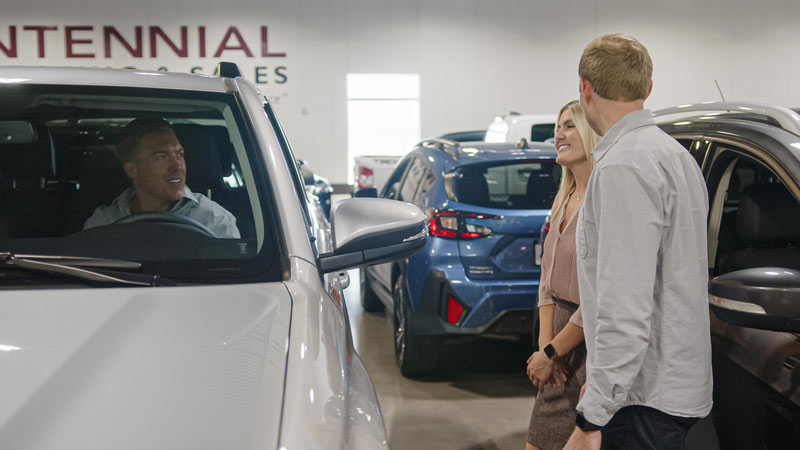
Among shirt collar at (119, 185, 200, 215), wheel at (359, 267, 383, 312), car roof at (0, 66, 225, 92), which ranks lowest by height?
wheel at (359, 267, 383, 312)

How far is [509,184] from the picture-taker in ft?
14.7

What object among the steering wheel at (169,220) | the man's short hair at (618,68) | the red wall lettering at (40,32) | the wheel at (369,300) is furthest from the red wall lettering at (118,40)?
the man's short hair at (618,68)

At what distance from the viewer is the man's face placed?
2023 mm

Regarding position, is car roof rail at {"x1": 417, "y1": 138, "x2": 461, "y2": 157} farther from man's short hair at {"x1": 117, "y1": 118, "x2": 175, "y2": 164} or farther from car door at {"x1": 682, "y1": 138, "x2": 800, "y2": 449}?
man's short hair at {"x1": 117, "y1": 118, "x2": 175, "y2": 164}

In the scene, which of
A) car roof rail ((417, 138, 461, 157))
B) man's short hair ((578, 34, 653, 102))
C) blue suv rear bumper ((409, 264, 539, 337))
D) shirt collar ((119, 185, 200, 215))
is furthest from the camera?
car roof rail ((417, 138, 461, 157))

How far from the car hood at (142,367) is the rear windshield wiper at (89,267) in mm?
47

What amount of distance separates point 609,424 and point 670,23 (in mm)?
16929

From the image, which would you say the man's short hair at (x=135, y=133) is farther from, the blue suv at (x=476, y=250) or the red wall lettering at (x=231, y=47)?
the red wall lettering at (x=231, y=47)

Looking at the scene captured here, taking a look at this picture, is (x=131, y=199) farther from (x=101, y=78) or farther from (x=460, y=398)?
(x=460, y=398)

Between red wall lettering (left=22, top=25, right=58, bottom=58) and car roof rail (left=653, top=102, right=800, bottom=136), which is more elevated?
red wall lettering (left=22, top=25, right=58, bottom=58)

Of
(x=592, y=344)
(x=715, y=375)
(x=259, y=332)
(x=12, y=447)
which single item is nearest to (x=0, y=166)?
(x=259, y=332)

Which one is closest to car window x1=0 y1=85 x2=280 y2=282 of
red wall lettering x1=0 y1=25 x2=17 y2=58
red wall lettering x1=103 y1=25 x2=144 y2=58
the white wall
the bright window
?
the white wall

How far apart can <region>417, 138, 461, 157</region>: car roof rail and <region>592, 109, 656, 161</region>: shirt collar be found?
2.88 meters

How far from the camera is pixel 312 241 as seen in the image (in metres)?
1.83
